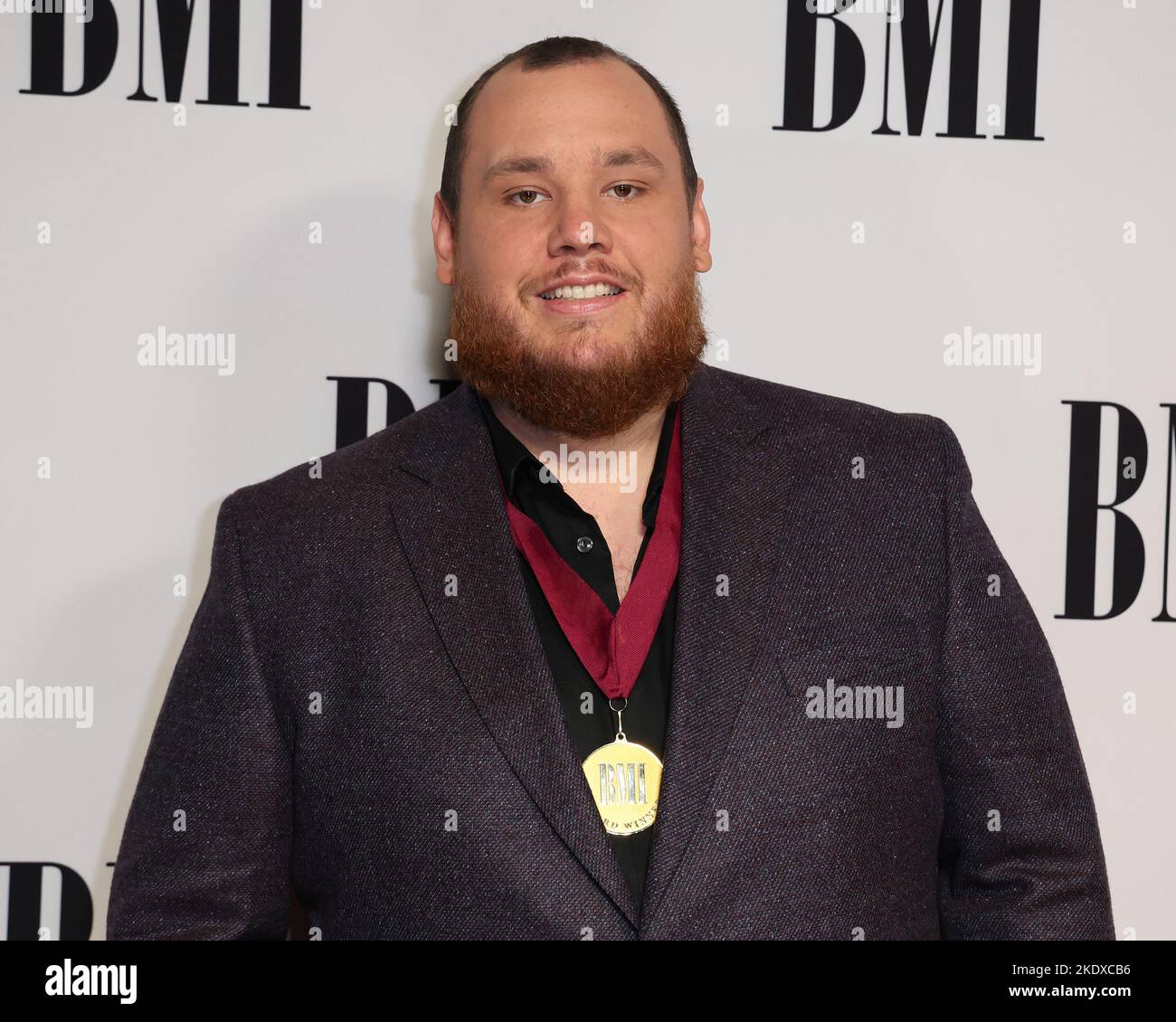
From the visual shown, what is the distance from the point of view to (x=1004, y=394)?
7.57 feet

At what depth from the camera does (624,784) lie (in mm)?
1755

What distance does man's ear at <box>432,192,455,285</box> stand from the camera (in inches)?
82.3

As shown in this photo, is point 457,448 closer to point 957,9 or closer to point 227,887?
point 227,887

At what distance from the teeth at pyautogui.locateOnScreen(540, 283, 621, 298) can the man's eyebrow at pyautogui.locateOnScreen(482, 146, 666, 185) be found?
18cm

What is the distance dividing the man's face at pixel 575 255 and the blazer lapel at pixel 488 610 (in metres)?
0.11

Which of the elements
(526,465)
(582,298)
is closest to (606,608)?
(526,465)

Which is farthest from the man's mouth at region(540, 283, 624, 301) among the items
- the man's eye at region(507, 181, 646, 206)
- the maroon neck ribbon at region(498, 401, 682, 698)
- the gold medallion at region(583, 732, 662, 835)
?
the gold medallion at region(583, 732, 662, 835)

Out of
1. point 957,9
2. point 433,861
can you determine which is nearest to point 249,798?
point 433,861

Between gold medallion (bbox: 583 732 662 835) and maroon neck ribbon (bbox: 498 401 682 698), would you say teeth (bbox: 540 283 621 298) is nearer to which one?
maroon neck ribbon (bbox: 498 401 682 698)

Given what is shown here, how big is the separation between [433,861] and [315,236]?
3.57 feet

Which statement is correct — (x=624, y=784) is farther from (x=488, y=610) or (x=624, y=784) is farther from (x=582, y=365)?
(x=582, y=365)

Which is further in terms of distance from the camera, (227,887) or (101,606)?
(101,606)

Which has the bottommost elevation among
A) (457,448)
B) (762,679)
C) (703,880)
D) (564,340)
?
(703,880)

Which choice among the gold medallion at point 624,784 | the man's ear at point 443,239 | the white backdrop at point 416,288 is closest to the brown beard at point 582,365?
the man's ear at point 443,239
